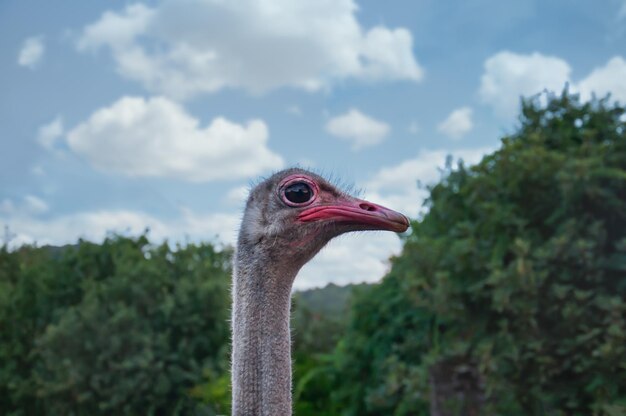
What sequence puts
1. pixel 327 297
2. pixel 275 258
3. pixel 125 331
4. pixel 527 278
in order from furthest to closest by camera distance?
pixel 327 297 → pixel 125 331 → pixel 527 278 → pixel 275 258

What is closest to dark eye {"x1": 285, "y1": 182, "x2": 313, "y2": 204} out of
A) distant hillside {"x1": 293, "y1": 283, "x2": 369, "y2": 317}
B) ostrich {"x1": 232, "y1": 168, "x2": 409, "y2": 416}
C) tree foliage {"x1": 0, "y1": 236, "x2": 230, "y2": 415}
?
ostrich {"x1": 232, "y1": 168, "x2": 409, "y2": 416}

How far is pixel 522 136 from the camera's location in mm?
5230

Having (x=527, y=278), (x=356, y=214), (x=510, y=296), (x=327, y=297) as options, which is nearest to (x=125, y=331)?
(x=327, y=297)

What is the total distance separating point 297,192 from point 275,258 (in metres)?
0.24

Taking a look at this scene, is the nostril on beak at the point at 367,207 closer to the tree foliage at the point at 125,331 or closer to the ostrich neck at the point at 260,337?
the ostrich neck at the point at 260,337

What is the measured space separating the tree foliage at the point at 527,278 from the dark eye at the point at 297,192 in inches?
69.6

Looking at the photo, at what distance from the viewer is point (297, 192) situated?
3.07m

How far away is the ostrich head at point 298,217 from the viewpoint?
302 centimetres

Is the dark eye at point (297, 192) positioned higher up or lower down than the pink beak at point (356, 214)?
higher up

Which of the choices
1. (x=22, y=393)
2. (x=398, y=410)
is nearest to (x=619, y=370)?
(x=398, y=410)

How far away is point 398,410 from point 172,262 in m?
4.04

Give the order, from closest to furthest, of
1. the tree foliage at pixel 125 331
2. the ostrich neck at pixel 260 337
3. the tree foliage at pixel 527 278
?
the ostrich neck at pixel 260 337 < the tree foliage at pixel 527 278 < the tree foliage at pixel 125 331

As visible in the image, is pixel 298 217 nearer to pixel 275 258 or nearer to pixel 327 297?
pixel 275 258

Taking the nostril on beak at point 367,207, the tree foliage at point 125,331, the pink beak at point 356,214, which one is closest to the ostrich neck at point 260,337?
the pink beak at point 356,214
